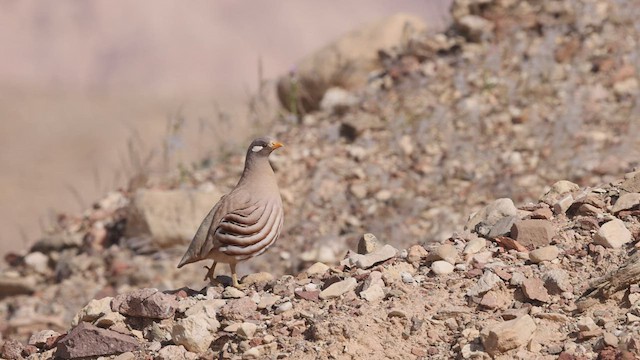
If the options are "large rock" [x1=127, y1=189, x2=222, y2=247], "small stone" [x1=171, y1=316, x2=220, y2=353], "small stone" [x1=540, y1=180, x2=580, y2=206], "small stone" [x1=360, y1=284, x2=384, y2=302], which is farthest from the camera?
"large rock" [x1=127, y1=189, x2=222, y2=247]

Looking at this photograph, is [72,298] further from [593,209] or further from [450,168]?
[593,209]

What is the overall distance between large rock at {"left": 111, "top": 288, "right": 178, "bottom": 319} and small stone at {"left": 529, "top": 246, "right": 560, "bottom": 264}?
1.81 meters

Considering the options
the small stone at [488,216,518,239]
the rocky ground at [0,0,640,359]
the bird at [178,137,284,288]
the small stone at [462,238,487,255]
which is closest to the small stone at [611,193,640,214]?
the rocky ground at [0,0,640,359]

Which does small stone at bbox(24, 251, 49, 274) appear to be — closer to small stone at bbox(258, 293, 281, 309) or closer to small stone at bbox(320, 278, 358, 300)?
small stone at bbox(258, 293, 281, 309)

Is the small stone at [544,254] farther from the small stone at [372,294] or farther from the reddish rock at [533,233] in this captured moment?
the small stone at [372,294]

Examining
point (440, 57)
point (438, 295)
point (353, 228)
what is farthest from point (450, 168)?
point (438, 295)

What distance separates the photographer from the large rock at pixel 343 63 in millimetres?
11484

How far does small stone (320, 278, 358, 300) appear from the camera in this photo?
4.53m

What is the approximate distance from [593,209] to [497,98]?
5.65 meters

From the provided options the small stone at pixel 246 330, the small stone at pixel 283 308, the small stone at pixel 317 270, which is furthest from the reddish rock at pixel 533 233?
the small stone at pixel 246 330

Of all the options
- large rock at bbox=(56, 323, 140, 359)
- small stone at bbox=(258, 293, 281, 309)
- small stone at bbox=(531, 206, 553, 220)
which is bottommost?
large rock at bbox=(56, 323, 140, 359)

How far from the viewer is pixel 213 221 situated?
506 cm

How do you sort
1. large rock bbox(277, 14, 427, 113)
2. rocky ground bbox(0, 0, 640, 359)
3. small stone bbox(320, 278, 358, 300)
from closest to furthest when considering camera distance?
rocky ground bbox(0, 0, 640, 359) → small stone bbox(320, 278, 358, 300) → large rock bbox(277, 14, 427, 113)

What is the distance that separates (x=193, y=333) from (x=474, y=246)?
5.00ft
